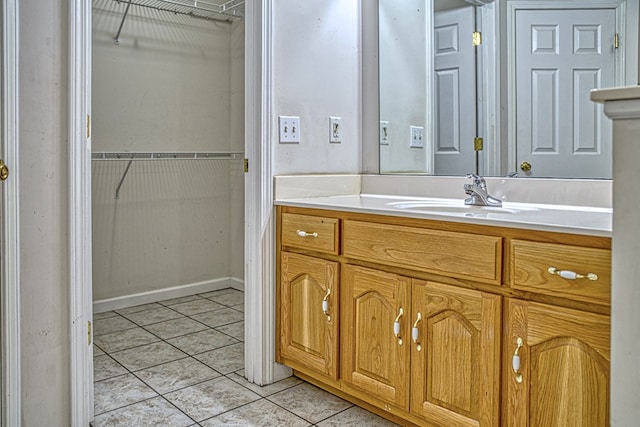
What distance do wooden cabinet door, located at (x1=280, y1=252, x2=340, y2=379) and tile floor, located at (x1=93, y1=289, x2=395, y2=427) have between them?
154 millimetres

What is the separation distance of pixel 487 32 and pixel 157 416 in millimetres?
1930

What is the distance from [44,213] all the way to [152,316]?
64.7 inches

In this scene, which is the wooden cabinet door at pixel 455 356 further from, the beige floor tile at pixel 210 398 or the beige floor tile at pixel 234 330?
the beige floor tile at pixel 234 330

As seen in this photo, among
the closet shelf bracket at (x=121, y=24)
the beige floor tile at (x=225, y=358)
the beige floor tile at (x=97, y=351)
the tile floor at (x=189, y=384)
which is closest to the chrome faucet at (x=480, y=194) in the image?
the tile floor at (x=189, y=384)

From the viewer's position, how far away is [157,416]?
195 centimetres

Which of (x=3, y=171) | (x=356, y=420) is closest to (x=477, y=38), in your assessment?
(x=356, y=420)

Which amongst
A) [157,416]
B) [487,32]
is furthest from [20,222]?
[487,32]

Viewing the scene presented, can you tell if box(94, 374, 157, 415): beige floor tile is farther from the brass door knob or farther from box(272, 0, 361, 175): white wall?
box(272, 0, 361, 175): white wall

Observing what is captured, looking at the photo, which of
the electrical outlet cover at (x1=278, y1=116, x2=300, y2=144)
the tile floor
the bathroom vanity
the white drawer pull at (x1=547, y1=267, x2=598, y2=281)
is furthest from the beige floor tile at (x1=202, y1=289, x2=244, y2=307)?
the white drawer pull at (x1=547, y1=267, x2=598, y2=281)

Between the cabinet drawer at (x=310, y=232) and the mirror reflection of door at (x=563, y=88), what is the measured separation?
0.74 meters

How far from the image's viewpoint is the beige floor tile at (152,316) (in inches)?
124

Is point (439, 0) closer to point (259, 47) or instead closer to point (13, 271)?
point (259, 47)

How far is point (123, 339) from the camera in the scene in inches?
111

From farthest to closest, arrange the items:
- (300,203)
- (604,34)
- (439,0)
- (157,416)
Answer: (439,0) → (300,203) → (157,416) → (604,34)
